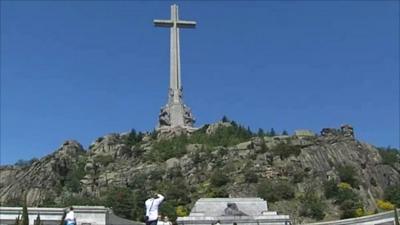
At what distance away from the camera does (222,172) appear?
61.5 m

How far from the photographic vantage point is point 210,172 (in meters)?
62.6

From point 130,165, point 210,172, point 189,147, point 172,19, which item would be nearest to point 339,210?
point 210,172

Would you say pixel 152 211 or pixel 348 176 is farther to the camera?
pixel 348 176

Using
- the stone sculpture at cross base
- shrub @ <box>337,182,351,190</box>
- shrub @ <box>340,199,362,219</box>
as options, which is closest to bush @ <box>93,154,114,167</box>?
→ shrub @ <box>337,182,351,190</box>

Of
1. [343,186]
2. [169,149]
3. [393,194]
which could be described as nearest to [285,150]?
[343,186]

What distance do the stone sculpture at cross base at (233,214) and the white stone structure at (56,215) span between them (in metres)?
5.91

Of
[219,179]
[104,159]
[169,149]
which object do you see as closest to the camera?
[219,179]

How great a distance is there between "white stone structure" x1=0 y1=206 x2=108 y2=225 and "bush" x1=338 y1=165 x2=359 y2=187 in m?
34.8

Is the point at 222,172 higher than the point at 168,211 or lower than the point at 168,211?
higher

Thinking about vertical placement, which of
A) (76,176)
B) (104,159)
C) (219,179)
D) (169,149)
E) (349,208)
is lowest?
(349,208)

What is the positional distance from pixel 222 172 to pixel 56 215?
31029 millimetres

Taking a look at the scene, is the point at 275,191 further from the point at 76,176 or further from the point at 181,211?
the point at 76,176

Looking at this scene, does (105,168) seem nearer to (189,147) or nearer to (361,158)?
(189,147)

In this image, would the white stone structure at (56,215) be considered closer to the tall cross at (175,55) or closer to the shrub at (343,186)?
the shrub at (343,186)
